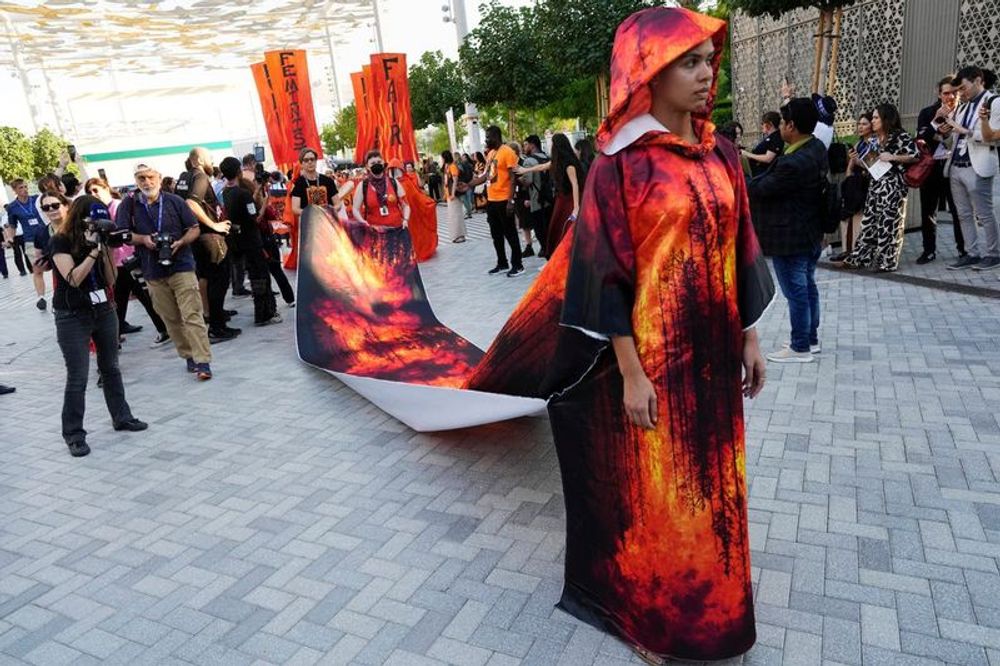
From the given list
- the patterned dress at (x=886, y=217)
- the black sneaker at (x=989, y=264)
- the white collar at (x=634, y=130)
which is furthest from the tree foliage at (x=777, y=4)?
the white collar at (x=634, y=130)

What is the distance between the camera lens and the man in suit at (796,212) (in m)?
4.53

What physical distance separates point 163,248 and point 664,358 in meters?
5.06

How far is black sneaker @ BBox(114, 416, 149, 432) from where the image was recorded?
16.1ft

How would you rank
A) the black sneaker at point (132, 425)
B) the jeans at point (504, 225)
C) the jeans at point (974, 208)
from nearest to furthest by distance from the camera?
the black sneaker at point (132, 425), the jeans at point (974, 208), the jeans at point (504, 225)

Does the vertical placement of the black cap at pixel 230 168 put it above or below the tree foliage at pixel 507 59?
below

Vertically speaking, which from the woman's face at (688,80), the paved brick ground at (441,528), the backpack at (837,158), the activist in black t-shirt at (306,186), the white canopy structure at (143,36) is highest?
the white canopy structure at (143,36)

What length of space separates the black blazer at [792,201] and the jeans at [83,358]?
14.8 feet

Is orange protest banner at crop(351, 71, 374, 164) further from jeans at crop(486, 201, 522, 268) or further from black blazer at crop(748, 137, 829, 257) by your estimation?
black blazer at crop(748, 137, 829, 257)

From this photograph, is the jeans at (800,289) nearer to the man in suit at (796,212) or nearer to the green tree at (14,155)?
the man in suit at (796,212)

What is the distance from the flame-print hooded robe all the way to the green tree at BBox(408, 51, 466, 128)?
2069 cm

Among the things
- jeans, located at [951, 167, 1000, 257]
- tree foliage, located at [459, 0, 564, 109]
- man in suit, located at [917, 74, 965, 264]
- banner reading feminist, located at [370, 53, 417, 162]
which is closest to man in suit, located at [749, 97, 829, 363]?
jeans, located at [951, 167, 1000, 257]

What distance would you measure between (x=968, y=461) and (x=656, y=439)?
2.19 metres

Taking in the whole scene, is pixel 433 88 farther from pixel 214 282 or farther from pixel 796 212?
pixel 796 212

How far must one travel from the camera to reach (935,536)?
9.02 ft
